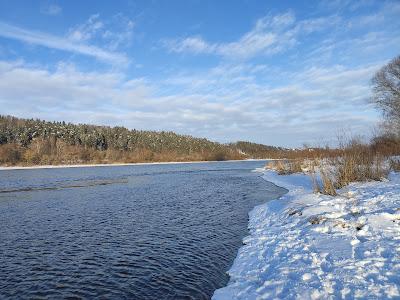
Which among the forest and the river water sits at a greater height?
the forest

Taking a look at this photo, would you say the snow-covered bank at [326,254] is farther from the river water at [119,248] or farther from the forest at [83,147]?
the forest at [83,147]

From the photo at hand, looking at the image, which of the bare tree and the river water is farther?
the bare tree

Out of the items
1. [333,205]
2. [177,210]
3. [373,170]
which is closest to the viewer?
[333,205]

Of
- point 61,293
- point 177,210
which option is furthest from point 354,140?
point 61,293

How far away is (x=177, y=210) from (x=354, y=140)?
12.7 metres

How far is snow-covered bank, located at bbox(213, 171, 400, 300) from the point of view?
733 centimetres

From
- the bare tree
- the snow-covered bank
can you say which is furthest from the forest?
the snow-covered bank

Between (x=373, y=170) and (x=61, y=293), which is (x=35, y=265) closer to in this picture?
(x=61, y=293)

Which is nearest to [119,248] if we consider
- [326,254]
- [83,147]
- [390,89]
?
[326,254]

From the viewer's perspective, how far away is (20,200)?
2697 cm

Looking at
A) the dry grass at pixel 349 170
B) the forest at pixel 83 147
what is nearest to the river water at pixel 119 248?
the dry grass at pixel 349 170

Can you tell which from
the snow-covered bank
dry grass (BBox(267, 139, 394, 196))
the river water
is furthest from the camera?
dry grass (BBox(267, 139, 394, 196))

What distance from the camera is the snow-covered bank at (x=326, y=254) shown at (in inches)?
289

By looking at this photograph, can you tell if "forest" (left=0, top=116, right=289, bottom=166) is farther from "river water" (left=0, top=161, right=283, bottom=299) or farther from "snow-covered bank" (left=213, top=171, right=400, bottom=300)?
"snow-covered bank" (left=213, top=171, right=400, bottom=300)
